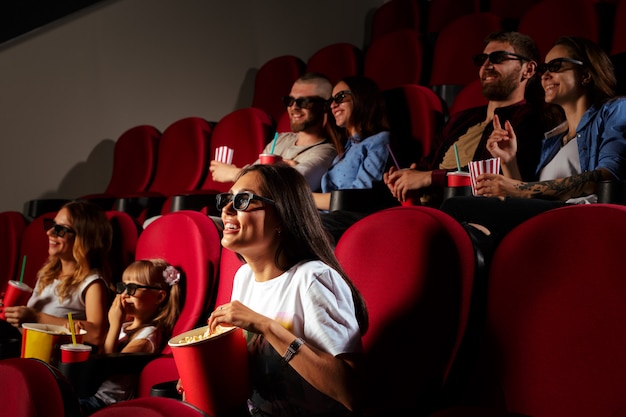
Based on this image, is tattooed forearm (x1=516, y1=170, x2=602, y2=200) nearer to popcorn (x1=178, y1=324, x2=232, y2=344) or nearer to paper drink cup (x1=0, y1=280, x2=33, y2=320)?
popcorn (x1=178, y1=324, x2=232, y2=344)

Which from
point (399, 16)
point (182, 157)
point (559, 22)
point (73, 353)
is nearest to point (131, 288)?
point (73, 353)

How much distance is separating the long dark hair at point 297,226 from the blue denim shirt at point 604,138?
0.36 meters

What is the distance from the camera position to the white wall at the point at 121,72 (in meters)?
1.42

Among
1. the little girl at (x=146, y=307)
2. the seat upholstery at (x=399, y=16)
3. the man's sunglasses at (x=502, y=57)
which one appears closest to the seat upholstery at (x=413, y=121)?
the man's sunglasses at (x=502, y=57)

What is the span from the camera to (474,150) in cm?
89

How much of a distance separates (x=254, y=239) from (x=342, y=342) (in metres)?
0.10

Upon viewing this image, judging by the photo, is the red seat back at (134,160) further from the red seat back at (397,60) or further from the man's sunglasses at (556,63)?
the man's sunglasses at (556,63)

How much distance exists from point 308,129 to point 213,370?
695mm

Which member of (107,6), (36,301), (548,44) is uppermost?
(107,6)

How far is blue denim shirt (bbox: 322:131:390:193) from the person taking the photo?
929mm

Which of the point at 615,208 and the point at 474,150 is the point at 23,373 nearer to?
the point at 615,208

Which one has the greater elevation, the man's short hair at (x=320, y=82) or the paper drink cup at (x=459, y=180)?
the man's short hair at (x=320, y=82)

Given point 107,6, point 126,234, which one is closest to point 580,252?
point 126,234

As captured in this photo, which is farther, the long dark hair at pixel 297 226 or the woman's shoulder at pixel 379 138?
the woman's shoulder at pixel 379 138
